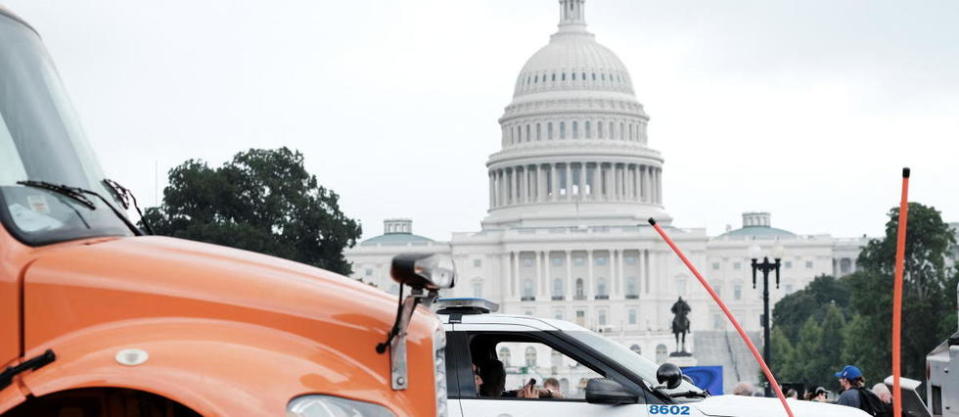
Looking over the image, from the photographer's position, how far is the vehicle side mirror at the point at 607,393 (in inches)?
414

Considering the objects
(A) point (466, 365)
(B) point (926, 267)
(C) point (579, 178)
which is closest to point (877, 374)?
(B) point (926, 267)

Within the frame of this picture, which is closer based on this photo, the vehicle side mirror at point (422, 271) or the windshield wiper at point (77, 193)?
the vehicle side mirror at point (422, 271)

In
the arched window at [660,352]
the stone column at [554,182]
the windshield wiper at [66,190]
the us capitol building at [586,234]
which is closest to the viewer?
the windshield wiper at [66,190]

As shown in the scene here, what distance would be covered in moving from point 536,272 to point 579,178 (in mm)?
11596

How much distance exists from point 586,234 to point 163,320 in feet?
524

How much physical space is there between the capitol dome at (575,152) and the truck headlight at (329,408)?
163658mm

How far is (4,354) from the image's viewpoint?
4.70m

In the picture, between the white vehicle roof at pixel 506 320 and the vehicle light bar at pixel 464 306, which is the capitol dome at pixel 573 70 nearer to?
the vehicle light bar at pixel 464 306

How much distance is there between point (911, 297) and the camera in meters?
84.7

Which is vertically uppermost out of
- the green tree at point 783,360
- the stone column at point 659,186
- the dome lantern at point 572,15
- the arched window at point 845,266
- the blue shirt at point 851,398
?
the dome lantern at point 572,15

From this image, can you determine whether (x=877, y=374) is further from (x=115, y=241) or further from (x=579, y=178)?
(x=579, y=178)

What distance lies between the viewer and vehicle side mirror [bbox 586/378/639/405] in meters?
10.5

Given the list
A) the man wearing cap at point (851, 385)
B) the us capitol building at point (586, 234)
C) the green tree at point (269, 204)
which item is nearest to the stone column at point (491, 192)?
the us capitol building at point (586, 234)

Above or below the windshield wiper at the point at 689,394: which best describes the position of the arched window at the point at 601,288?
below
